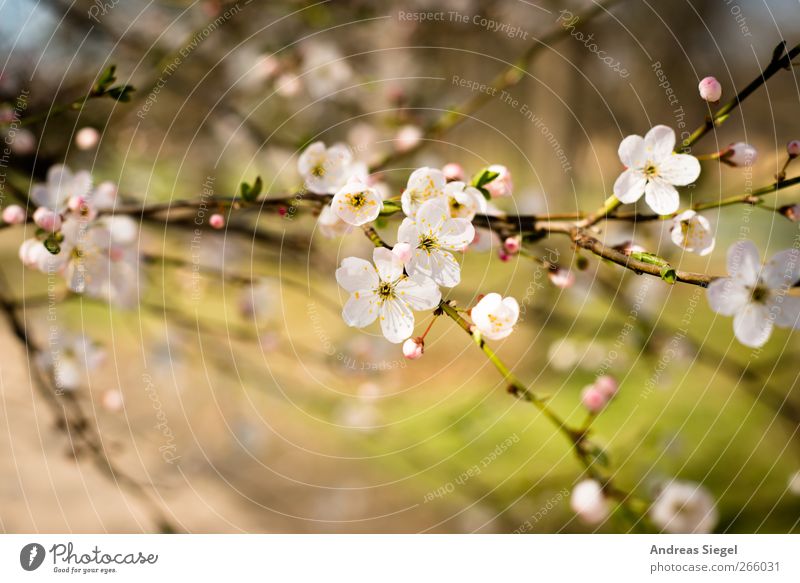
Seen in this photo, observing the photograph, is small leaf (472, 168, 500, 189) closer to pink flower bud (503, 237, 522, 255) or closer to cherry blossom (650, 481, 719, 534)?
pink flower bud (503, 237, 522, 255)

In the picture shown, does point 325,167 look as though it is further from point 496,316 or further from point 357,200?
point 496,316

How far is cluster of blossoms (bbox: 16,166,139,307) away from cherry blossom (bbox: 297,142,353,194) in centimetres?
31

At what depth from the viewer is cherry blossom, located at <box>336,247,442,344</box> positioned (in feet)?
1.99

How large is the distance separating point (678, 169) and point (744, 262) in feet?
0.46

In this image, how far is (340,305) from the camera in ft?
5.45

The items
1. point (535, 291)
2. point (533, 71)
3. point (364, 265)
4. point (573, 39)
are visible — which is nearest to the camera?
point (364, 265)

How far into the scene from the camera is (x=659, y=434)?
6.57 feet

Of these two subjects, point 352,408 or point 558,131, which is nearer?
point 352,408

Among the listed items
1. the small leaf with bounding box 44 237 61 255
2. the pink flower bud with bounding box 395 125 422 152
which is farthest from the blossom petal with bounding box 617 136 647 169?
the small leaf with bounding box 44 237 61 255

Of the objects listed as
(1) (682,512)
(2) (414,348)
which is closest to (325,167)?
(2) (414,348)

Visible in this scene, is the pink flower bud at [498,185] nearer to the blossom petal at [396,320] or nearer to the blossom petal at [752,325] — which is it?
the blossom petal at [396,320]
